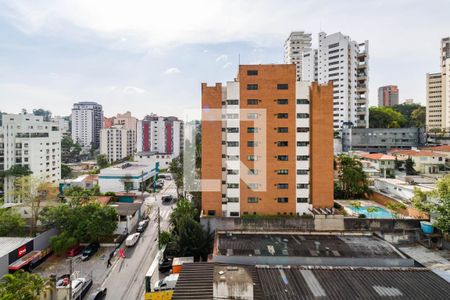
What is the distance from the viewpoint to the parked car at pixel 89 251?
22656 mm

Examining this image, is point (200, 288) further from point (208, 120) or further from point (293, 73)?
point (293, 73)

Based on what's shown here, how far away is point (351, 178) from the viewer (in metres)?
31.6

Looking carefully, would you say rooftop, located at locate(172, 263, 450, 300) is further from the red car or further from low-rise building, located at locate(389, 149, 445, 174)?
low-rise building, located at locate(389, 149, 445, 174)

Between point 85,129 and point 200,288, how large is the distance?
115000 millimetres

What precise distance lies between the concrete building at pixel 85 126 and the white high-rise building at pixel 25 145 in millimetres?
61743

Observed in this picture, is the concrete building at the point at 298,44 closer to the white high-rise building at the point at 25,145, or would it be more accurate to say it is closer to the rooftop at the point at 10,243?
the white high-rise building at the point at 25,145

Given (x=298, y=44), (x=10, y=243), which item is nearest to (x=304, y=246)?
(x=10, y=243)

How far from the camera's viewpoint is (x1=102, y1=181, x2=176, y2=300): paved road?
718 inches

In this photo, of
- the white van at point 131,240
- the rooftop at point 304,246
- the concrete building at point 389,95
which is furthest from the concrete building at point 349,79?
the concrete building at point 389,95

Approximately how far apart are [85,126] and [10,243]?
335ft

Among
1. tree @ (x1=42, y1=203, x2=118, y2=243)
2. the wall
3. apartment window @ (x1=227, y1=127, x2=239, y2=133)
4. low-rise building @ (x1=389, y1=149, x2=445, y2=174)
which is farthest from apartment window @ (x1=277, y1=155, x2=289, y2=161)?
low-rise building @ (x1=389, y1=149, x2=445, y2=174)

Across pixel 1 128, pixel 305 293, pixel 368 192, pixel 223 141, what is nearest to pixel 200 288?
pixel 305 293

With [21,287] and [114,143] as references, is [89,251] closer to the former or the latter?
[21,287]

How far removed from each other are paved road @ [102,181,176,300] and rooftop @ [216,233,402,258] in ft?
19.7
